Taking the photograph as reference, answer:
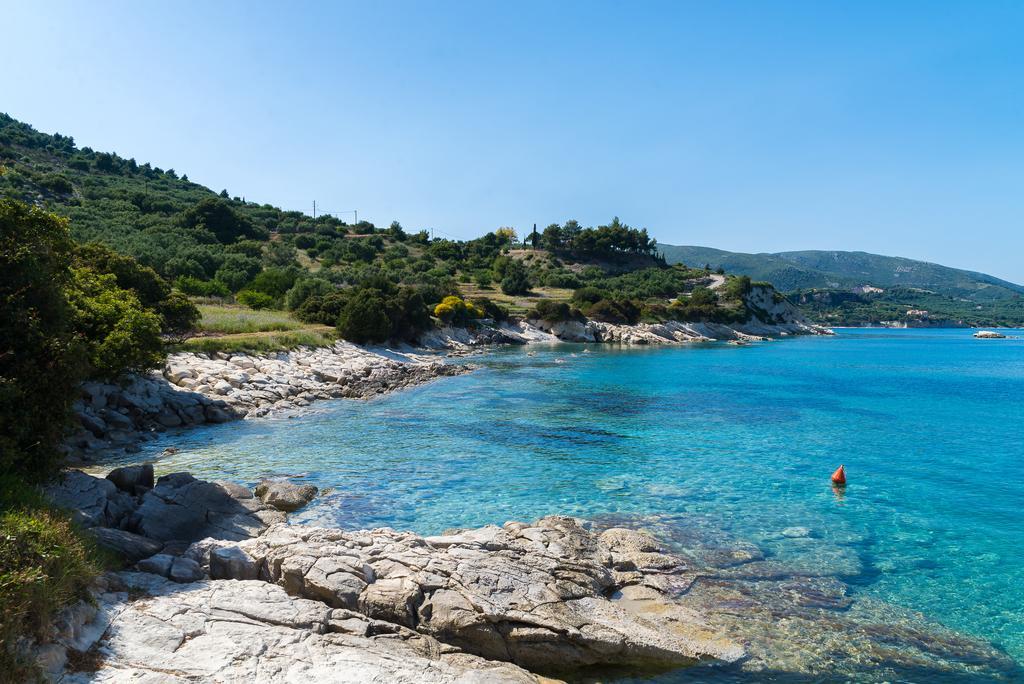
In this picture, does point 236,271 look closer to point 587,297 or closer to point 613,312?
point 587,297

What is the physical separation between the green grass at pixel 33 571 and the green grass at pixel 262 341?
23.3m

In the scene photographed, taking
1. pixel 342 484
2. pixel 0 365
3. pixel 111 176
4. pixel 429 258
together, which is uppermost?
pixel 111 176

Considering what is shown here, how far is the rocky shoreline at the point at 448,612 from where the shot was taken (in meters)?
6.57

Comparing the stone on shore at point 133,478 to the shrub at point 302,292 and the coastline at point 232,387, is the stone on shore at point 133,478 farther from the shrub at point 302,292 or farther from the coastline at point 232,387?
the shrub at point 302,292

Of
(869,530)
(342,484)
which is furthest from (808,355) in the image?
(342,484)

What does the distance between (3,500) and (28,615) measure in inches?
114

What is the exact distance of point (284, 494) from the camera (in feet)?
45.6

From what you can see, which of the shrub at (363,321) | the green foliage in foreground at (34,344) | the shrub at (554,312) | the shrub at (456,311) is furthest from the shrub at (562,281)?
the green foliage in foreground at (34,344)

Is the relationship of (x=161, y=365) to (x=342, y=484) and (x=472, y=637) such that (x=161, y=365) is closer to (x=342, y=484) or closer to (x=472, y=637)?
(x=342, y=484)

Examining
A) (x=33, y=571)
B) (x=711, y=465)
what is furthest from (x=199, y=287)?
(x=33, y=571)

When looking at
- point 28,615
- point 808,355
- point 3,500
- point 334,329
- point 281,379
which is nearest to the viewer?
point 28,615

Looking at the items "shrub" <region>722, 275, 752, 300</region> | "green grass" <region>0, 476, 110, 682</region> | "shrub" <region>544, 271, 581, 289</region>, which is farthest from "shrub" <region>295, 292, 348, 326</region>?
"shrub" <region>722, 275, 752, 300</region>

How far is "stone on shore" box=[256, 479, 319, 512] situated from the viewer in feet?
44.7

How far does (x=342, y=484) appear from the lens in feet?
52.2
